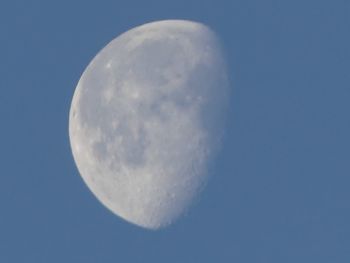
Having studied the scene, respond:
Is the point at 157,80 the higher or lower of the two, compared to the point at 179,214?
higher

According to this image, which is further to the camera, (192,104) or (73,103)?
(73,103)

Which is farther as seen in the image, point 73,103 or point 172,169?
point 73,103

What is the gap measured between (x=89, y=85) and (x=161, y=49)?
3154 millimetres

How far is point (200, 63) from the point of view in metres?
49.8

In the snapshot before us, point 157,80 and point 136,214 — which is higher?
point 157,80

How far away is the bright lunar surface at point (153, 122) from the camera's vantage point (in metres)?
48.4

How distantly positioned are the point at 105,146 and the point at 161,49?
4.12m

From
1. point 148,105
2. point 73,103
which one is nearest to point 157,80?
point 148,105

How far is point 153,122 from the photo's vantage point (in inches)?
1907

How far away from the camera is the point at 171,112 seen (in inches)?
1911

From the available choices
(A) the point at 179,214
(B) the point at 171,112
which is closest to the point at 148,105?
(B) the point at 171,112

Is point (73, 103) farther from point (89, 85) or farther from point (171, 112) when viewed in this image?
Answer: point (171, 112)

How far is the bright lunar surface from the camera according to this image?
48438mm

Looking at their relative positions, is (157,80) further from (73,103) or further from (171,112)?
(73,103)
